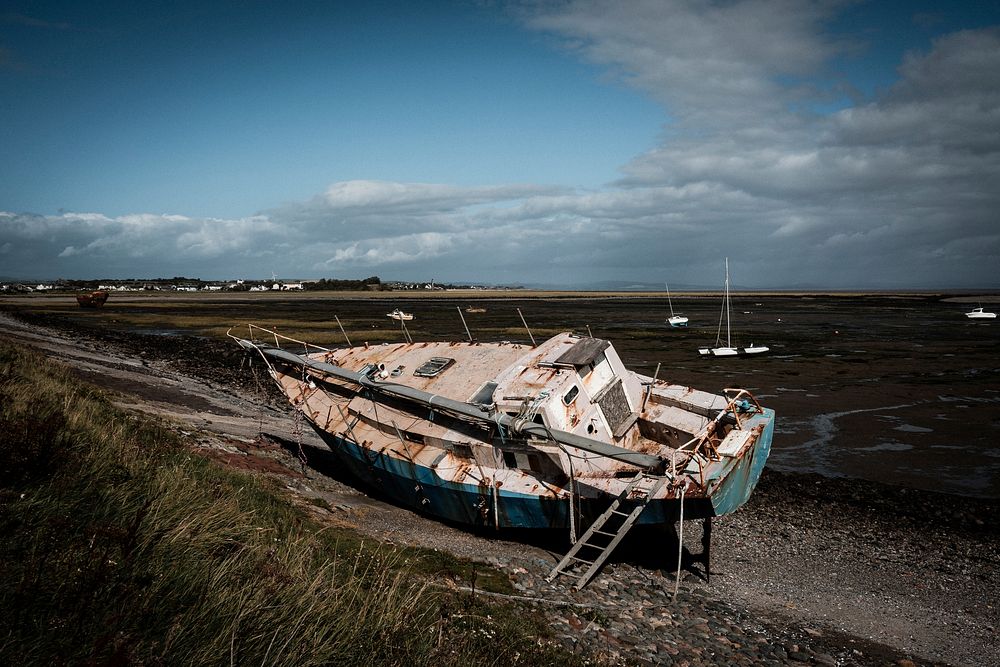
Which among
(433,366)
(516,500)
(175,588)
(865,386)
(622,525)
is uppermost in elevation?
(433,366)

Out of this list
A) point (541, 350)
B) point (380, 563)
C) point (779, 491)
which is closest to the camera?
point (380, 563)

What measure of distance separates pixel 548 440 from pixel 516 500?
1.41 metres

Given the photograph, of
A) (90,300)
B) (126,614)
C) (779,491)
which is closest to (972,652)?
(779,491)

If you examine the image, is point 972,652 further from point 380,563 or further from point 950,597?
point 380,563

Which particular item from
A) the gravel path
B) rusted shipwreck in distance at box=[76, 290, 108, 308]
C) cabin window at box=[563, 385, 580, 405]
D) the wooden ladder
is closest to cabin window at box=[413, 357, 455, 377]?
the gravel path

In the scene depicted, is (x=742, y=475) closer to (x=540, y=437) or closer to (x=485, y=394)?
(x=540, y=437)

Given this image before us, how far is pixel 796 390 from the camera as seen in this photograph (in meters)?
30.7

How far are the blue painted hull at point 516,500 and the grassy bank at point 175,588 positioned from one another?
338cm

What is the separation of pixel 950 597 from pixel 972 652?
2109mm

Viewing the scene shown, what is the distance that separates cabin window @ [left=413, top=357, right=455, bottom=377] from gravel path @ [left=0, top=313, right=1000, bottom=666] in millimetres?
3713

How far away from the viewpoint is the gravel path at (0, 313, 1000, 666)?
9.86m

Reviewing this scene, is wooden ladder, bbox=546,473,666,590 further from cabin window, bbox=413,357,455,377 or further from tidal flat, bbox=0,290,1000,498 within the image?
cabin window, bbox=413,357,455,377

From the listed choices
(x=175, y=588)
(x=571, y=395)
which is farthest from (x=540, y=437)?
(x=175, y=588)

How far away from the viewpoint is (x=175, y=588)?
18.3 feet
